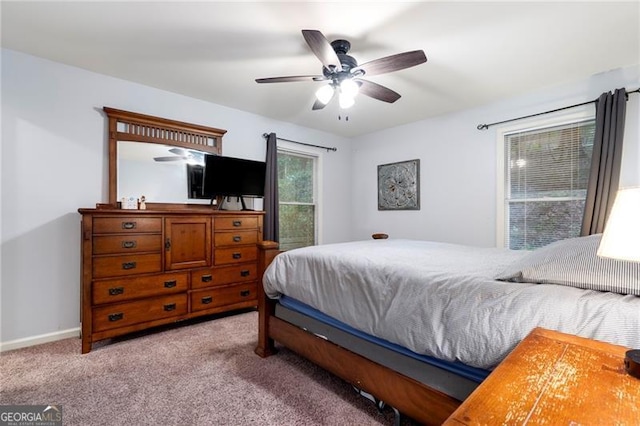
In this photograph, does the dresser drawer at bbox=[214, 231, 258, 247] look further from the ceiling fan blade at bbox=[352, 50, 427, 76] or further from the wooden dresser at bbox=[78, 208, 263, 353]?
the ceiling fan blade at bbox=[352, 50, 427, 76]

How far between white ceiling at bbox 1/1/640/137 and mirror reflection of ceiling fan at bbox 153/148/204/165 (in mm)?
639

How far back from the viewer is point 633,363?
0.73 meters

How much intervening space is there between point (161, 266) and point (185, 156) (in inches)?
49.1

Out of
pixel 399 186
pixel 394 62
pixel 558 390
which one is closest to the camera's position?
pixel 558 390

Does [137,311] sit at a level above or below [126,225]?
below

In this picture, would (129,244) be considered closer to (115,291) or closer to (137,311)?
Result: (115,291)

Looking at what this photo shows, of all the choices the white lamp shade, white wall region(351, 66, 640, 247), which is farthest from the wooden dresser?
the white lamp shade

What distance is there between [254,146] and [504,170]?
118 inches

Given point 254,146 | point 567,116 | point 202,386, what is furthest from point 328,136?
point 202,386

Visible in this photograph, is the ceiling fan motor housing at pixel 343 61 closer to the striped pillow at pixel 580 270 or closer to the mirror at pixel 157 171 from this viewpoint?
the striped pillow at pixel 580 270

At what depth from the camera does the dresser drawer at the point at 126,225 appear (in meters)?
2.42

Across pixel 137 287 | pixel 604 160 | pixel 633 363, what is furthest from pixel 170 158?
pixel 604 160

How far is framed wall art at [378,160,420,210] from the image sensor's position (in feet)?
13.7

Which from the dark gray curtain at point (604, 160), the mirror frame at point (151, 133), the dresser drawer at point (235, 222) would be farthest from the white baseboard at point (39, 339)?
the dark gray curtain at point (604, 160)
